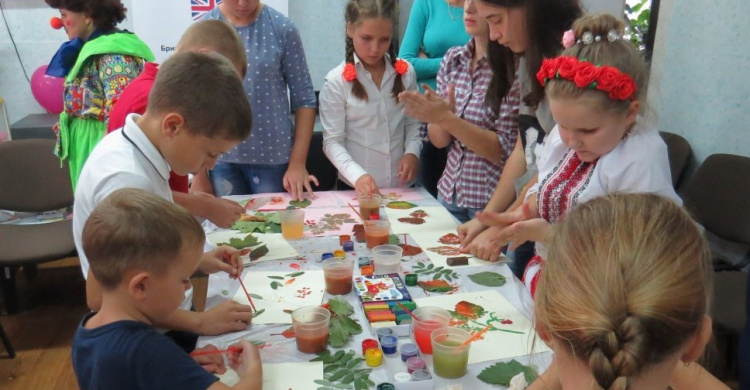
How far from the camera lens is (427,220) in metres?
2.13

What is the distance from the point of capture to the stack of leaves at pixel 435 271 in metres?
1.65

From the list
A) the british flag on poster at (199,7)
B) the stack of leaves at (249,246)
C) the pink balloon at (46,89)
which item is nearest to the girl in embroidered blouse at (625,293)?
the stack of leaves at (249,246)

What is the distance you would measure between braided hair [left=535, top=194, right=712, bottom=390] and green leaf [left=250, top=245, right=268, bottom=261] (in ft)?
3.64

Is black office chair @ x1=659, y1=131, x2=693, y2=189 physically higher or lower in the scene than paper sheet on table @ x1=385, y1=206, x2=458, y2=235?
higher

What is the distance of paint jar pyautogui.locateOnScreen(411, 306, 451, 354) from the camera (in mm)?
1274

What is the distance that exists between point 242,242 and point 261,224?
0.17m

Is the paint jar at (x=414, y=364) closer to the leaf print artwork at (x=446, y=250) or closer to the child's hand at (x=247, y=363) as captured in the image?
the child's hand at (x=247, y=363)

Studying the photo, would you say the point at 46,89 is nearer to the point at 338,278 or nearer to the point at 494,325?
the point at 338,278

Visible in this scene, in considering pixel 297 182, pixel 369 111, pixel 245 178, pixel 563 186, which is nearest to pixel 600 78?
pixel 563 186

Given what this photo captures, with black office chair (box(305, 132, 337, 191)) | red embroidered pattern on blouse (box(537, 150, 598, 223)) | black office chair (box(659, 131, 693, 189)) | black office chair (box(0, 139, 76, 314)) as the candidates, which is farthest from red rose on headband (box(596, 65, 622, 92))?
black office chair (box(0, 139, 76, 314))

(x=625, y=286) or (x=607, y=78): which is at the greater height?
(x=607, y=78)

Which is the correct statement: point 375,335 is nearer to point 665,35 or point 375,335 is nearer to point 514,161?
point 514,161

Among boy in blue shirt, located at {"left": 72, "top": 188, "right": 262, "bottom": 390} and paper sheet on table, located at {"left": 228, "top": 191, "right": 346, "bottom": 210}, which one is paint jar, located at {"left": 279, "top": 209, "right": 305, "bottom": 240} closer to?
paper sheet on table, located at {"left": 228, "top": 191, "right": 346, "bottom": 210}

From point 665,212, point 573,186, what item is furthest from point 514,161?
point 665,212
